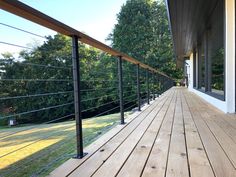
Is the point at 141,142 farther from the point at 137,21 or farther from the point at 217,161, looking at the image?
the point at 137,21

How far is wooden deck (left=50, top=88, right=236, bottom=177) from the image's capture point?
59.3 inches

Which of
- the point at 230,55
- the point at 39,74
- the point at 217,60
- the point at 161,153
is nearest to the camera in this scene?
the point at 161,153

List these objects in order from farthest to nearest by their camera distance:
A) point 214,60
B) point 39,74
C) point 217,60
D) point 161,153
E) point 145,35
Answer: point 145,35 → point 214,60 → point 217,60 → point 39,74 → point 161,153

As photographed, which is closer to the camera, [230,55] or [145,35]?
[230,55]

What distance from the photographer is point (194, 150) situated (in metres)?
1.92

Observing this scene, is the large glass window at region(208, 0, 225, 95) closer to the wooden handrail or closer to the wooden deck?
the wooden deck

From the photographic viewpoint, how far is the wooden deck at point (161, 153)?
1506 millimetres

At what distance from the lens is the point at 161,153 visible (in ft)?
6.07

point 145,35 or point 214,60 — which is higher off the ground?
point 145,35

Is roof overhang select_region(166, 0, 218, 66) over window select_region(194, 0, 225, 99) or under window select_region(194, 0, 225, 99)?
over

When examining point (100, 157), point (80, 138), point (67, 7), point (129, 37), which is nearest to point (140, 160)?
point (100, 157)

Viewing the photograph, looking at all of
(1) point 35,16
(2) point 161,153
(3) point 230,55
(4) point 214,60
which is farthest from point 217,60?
(1) point 35,16

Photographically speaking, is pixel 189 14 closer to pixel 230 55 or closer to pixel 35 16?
pixel 230 55

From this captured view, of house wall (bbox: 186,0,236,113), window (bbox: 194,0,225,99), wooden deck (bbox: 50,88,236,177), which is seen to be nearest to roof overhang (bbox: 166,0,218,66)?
window (bbox: 194,0,225,99)
